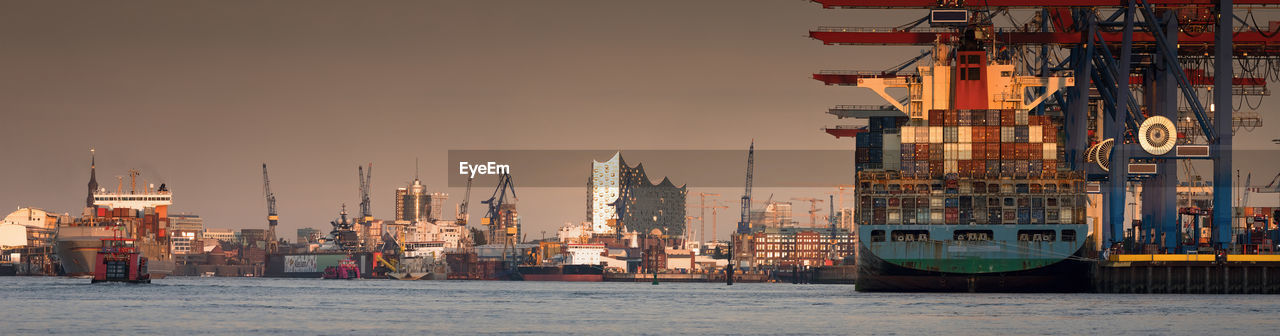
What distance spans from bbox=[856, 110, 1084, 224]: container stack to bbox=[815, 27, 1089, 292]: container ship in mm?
60

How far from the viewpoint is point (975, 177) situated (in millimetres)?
97188

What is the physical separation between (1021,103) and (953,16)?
9.11 metres

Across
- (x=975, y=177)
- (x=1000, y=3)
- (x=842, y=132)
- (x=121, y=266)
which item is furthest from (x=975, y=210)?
(x=121, y=266)

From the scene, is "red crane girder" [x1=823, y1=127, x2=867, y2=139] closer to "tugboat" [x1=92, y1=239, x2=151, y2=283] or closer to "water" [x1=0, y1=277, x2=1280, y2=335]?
"water" [x1=0, y1=277, x2=1280, y2=335]

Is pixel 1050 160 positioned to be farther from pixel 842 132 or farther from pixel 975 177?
pixel 842 132

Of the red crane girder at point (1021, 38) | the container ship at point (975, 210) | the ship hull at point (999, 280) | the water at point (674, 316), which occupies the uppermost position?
the red crane girder at point (1021, 38)

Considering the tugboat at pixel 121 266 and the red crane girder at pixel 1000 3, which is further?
the tugboat at pixel 121 266

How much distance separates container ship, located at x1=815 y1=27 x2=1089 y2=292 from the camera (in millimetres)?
96062

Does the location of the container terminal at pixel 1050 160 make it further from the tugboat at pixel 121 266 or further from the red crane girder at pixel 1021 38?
the tugboat at pixel 121 266

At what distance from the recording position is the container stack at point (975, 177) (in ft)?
317

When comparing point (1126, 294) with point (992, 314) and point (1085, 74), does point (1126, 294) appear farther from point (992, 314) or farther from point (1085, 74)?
point (992, 314)

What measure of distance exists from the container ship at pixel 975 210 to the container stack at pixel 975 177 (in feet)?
0.20

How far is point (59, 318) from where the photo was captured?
72.2 metres

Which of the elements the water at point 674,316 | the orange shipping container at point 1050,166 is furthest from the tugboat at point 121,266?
the orange shipping container at point 1050,166
